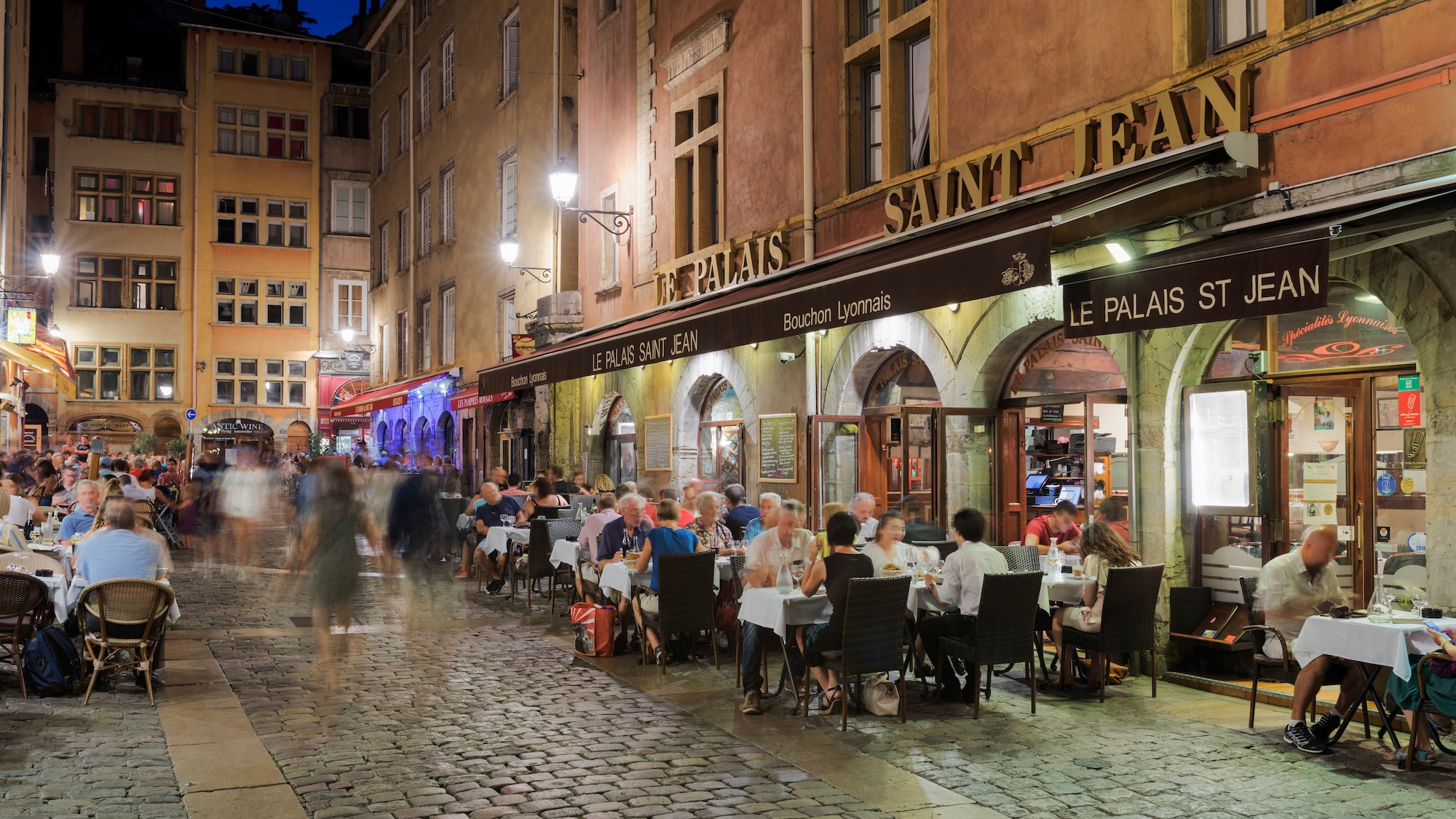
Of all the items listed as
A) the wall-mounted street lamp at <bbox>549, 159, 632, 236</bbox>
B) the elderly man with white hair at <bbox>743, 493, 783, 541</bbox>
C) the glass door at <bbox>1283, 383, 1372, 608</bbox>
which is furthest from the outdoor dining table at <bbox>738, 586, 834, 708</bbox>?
the wall-mounted street lamp at <bbox>549, 159, 632, 236</bbox>

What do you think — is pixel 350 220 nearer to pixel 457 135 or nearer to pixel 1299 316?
pixel 457 135

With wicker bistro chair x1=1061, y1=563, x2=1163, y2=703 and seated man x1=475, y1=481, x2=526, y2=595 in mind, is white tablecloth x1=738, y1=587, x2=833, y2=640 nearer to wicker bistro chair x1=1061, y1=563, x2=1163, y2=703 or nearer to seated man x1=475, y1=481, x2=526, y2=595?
wicker bistro chair x1=1061, y1=563, x2=1163, y2=703

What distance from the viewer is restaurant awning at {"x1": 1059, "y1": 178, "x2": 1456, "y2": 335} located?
6.30 meters

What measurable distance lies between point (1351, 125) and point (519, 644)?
7.24 m

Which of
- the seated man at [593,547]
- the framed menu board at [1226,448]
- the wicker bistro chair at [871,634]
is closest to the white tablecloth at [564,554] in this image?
the seated man at [593,547]

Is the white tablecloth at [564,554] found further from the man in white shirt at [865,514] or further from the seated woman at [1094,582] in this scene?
the seated woman at [1094,582]

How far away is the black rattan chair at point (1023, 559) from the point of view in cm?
980

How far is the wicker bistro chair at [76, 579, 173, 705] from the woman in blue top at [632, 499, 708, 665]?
11.0ft

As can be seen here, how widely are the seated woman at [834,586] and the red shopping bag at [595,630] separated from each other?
2297 millimetres

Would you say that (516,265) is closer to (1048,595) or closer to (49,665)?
(49,665)

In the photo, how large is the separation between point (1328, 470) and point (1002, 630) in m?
2.82

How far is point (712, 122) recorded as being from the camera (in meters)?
15.9

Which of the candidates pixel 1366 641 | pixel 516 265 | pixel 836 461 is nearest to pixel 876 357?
pixel 836 461

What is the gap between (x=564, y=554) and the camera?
12016 millimetres
